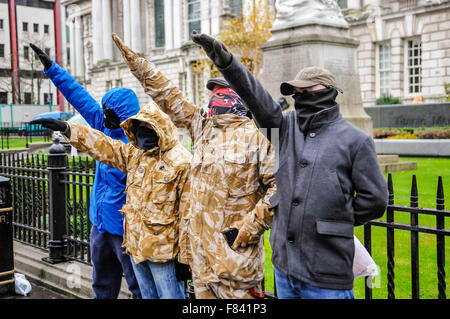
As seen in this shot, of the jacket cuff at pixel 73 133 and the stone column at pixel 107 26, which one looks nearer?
the jacket cuff at pixel 73 133

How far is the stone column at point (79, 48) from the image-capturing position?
63781mm

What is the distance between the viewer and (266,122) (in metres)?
2.77

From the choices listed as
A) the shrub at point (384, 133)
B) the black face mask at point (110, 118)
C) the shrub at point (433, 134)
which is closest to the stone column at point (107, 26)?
the shrub at point (384, 133)

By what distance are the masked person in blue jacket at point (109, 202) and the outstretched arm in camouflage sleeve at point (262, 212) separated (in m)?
1.54

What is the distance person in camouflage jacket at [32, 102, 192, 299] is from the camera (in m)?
3.61

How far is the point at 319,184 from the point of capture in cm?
260

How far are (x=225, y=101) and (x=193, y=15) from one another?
44.5m

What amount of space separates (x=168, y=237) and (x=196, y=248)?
19.1 inches

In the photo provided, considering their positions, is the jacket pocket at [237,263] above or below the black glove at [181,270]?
above

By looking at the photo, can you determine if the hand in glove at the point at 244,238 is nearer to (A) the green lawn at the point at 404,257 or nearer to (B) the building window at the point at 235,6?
(A) the green lawn at the point at 404,257

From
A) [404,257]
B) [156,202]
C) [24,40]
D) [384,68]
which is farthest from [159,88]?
[24,40]

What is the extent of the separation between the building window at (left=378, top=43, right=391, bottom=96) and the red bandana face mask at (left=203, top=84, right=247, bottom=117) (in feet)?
86.6

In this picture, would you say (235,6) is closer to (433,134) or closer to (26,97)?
(433,134)

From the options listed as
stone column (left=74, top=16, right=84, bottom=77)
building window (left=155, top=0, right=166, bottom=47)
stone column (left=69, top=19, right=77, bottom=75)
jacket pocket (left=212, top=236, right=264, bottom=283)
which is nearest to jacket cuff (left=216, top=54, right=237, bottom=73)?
jacket pocket (left=212, top=236, right=264, bottom=283)
